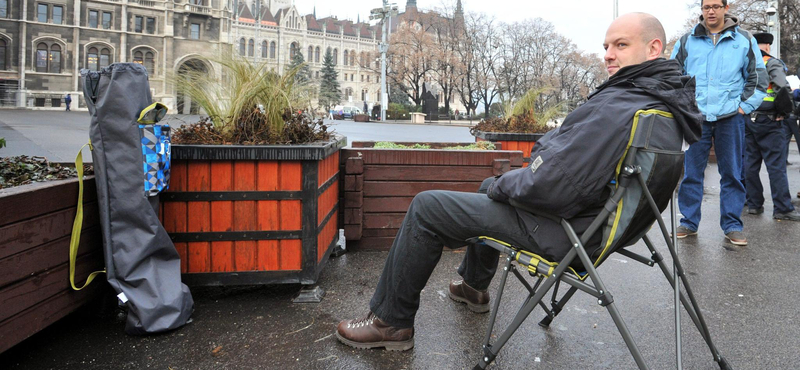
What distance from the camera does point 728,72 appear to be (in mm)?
5309

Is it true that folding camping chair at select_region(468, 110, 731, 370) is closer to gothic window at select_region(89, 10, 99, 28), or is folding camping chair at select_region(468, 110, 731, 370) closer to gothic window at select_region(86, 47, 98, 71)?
gothic window at select_region(86, 47, 98, 71)

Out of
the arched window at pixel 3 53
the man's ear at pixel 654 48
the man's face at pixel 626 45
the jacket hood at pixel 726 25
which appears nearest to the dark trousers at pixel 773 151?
the jacket hood at pixel 726 25

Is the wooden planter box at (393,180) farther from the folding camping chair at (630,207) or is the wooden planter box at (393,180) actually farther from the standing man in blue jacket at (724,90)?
the folding camping chair at (630,207)

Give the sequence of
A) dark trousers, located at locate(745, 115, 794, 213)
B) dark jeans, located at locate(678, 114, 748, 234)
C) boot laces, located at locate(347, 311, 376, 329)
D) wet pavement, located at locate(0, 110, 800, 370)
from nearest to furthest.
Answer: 1. wet pavement, located at locate(0, 110, 800, 370)
2. boot laces, located at locate(347, 311, 376, 329)
3. dark jeans, located at locate(678, 114, 748, 234)
4. dark trousers, located at locate(745, 115, 794, 213)

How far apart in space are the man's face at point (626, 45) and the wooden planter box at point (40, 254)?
2.72 m

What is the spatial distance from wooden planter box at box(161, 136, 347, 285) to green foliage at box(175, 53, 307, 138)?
1.01 feet

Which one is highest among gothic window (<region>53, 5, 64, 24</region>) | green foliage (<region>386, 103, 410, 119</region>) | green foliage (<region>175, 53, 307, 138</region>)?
gothic window (<region>53, 5, 64, 24</region>)

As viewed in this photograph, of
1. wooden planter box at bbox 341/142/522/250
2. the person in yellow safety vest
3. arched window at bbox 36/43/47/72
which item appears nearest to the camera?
wooden planter box at bbox 341/142/522/250

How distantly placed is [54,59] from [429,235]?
65889mm

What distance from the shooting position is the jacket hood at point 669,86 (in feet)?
7.54

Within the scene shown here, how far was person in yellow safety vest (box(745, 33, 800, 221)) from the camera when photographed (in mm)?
6578

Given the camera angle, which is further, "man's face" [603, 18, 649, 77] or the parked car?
the parked car

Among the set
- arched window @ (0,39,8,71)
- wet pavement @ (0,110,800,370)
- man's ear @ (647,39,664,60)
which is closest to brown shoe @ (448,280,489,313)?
wet pavement @ (0,110,800,370)

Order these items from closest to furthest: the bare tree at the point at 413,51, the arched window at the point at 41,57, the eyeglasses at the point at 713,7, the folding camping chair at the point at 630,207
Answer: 1. the folding camping chair at the point at 630,207
2. the eyeglasses at the point at 713,7
3. the arched window at the point at 41,57
4. the bare tree at the point at 413,51
